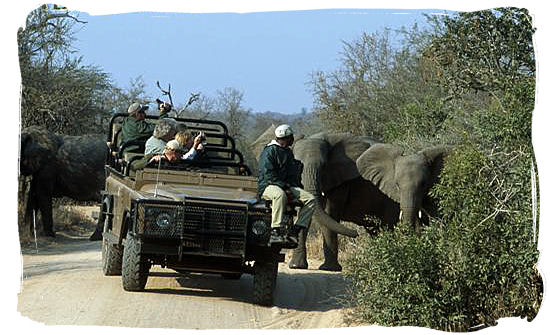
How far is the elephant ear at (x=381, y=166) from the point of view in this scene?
46.5 feet

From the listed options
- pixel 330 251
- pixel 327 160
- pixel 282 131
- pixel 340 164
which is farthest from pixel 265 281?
pixel 340 164

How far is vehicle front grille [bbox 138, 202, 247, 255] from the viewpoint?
9.66m

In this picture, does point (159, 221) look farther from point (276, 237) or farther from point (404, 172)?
point (404, 172)

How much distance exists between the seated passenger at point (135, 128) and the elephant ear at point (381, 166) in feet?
11.0

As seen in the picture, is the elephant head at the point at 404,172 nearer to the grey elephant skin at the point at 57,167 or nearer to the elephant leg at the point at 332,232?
the elephant leg at the point at 332,232

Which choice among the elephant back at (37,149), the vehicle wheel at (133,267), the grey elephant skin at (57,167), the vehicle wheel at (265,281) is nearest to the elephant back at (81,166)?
the grey elephant skin at (57,167)

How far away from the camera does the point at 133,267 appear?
1002cm

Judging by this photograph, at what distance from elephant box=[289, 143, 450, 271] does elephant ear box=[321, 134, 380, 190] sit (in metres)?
0.01

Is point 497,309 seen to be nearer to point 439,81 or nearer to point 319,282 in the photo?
point 319,282

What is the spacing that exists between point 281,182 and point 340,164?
4.84m

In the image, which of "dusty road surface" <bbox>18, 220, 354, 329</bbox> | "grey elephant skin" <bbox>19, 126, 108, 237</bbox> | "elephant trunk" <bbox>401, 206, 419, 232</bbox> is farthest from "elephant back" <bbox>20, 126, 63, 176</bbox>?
"elephant trunk" <bbox>401, 206, 419, 232</bbox>

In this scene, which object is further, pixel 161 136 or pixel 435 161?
pixel 435 161

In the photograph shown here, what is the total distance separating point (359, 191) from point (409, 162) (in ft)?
5.69

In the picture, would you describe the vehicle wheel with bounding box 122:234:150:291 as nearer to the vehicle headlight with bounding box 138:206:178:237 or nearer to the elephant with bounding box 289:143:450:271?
the vehicle headlight with bounding box 138:206:178:237
